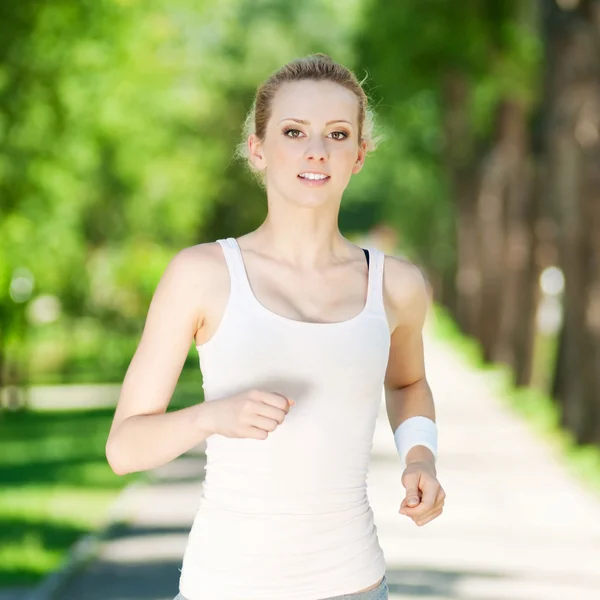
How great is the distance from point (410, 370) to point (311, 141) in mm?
614

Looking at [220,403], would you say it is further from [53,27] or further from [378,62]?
[378,62]

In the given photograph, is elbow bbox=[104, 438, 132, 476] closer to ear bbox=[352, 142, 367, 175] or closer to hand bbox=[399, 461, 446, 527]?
hand bbox=[399, 461, 446, 527]

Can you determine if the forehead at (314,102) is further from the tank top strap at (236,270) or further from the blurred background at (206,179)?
the blurred background at (206,179)

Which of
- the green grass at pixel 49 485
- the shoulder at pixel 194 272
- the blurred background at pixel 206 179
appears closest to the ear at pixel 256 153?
the shoulder at pixel 194 272

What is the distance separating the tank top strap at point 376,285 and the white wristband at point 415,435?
0.32 metres

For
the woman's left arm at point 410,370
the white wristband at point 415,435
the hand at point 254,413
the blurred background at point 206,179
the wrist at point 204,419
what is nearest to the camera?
the hand at point 254,413

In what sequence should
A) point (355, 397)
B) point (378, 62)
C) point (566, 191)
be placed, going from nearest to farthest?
point (355, 397) → point (566, 191) → point (378, 62)

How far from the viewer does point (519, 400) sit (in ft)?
75.8

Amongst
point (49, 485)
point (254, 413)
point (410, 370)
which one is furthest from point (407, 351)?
point (49, 485)

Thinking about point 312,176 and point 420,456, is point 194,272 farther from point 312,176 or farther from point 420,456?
point 420,456

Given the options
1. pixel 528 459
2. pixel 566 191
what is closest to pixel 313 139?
pixel 528 459

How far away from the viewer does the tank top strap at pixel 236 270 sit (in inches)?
130

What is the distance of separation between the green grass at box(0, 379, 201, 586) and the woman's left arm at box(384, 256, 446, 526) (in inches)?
230

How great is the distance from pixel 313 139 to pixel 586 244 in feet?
45.5
